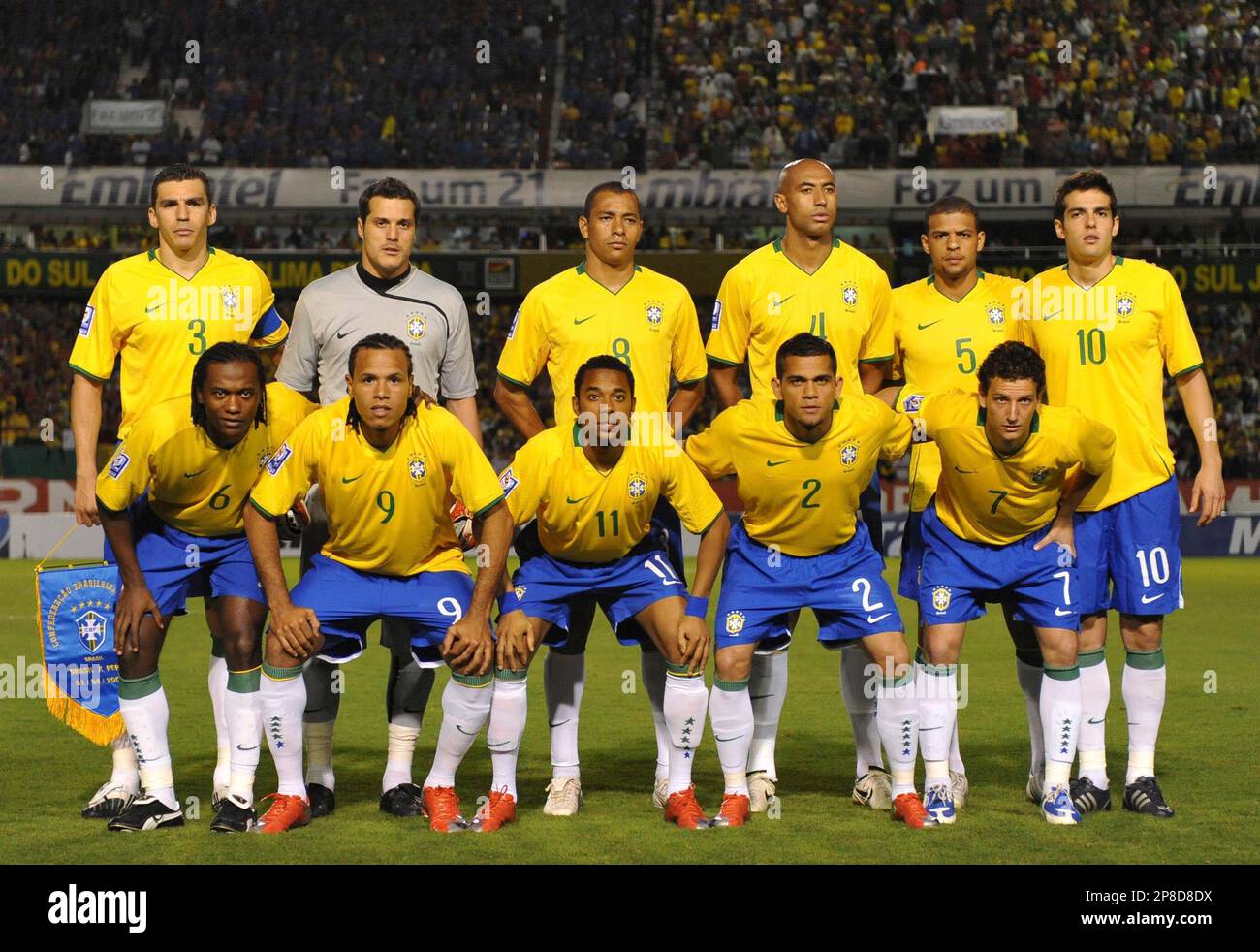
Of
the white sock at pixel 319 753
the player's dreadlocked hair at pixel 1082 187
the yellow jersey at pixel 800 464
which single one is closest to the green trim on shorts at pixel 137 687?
the white sock at pixel 319 753

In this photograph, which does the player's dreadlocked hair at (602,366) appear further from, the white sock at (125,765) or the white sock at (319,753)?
the white sock at (125,765)

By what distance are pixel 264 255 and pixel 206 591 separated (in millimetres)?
21732

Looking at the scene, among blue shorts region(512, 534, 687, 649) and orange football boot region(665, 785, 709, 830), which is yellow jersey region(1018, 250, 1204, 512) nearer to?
blue shorts region(512, 534, 687, 649)

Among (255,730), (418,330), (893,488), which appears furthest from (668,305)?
(893,488)

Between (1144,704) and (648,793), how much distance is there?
2100 mm

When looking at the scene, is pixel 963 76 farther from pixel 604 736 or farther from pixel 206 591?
pixel 206 591

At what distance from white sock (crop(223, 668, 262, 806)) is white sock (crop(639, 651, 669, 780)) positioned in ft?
5.28

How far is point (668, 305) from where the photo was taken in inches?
282

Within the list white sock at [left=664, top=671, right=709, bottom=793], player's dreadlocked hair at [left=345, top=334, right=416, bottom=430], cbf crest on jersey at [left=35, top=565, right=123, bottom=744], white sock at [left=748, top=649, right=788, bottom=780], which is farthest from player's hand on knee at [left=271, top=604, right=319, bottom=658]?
white sock at [left=748, top=649, right=788, bottom=780]

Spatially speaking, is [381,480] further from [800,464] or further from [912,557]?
[912,557]

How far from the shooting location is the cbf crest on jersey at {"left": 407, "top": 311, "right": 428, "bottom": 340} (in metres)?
6.82

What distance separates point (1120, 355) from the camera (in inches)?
265

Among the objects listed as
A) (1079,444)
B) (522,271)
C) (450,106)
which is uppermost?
(450,106)

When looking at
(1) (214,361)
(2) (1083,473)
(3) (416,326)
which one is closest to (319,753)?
(1) (214,361)
